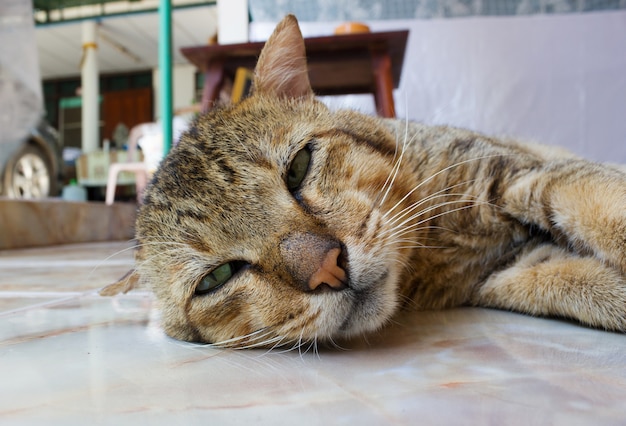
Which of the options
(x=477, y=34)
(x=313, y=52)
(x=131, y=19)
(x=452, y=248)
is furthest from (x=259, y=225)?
(x=131, y=19)

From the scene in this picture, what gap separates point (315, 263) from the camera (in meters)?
0.79

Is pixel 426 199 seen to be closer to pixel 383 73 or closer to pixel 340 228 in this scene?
pixel 340 228

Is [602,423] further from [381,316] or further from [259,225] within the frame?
[259,225]

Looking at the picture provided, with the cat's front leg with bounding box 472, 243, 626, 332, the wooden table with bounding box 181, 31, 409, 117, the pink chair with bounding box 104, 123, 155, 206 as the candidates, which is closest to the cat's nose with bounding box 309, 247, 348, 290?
the cat's front leg with bounding box 472, 243, 626, 332

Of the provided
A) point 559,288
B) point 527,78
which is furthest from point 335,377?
point 527,78

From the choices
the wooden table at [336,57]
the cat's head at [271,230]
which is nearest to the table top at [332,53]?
the wooden table at [336,57]

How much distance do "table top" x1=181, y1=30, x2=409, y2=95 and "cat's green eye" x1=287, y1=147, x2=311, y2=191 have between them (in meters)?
1.41

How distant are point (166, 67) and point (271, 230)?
195cm

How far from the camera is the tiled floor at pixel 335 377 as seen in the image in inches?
21.5

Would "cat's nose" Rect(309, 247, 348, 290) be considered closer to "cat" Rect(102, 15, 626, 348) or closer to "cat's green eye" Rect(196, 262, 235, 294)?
"cat" Rect(102, 15, 626, 348)

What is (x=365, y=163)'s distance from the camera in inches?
41.6

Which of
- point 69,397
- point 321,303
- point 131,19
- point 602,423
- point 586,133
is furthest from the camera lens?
point 131,19

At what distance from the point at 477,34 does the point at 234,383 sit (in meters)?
3.72

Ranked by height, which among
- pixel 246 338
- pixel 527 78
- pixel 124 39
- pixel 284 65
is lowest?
pixel 246 338
